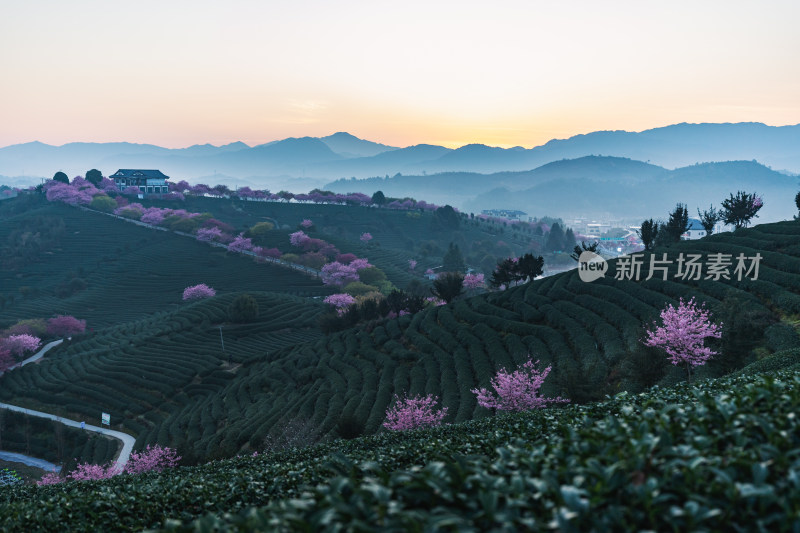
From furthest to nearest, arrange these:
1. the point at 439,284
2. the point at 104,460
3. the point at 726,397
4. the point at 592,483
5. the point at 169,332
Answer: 1. the point at 169,332
2. the point at 439,284
3. the point at 104,460
4. the point at 726,397
5. the point at 592,483

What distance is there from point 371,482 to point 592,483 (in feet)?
7.50

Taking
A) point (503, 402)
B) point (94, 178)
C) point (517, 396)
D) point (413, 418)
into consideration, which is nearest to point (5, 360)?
point (413, 418)

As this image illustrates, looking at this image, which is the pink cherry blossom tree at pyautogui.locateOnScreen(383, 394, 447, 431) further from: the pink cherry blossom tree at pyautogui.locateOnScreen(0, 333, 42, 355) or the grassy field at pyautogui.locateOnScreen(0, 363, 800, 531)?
the pink cherry blossom tree at pyautogui.locateOnScreen(0, 333, 42, 355)

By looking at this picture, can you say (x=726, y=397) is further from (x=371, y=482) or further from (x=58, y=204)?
(x=58, y=204)

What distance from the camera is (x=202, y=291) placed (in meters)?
95.2

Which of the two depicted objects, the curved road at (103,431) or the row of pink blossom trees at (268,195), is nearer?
the curved road at (103,431)

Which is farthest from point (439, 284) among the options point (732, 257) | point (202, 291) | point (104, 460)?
point (202, 291)

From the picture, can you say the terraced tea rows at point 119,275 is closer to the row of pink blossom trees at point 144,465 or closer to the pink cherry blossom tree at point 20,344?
the pink cherry blossom tree at point 20,344

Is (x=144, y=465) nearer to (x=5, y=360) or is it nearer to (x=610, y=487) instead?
(x=610, y=487)

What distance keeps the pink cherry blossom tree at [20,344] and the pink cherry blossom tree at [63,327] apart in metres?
4.90

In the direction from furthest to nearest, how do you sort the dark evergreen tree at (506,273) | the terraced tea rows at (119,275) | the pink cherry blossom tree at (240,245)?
the pink cherry blossom tree at (240,245) < the terraced tea rows at (119,275) < the dark evergreen tree at (506,273)

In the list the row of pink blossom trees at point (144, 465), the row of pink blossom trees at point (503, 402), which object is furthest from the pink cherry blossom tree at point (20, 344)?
the row of pink blossom trees at point (503, 402)

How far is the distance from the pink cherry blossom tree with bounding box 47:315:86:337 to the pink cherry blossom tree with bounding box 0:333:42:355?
16.1 ft

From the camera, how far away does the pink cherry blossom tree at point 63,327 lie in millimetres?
75875
